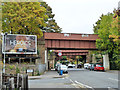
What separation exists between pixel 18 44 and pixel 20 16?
15.9ft

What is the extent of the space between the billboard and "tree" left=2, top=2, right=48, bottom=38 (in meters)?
2.48

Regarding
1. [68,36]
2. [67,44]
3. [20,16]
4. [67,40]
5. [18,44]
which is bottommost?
[18,44]

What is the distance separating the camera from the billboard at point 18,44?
3484cm

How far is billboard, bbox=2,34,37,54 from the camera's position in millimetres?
34844

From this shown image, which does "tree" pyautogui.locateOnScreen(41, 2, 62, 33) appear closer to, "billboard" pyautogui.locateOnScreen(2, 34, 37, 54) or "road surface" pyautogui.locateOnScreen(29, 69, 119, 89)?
"billboard" pyautogui.locateOnScreen(2, 34, 37, 54)

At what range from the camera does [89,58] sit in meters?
79.0

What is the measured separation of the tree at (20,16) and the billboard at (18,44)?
8.14ft

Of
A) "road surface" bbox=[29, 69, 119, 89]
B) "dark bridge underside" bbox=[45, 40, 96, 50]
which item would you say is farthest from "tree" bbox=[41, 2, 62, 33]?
"road surface" bbox=[29, 69, 119, 89]

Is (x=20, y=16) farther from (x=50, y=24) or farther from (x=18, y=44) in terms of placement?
(x=50, y=24)

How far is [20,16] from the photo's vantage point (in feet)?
119

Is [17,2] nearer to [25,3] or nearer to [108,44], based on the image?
[25,3]

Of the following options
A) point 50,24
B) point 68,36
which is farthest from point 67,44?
point 50,24

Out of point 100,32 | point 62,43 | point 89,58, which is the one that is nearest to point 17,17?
point 62,43

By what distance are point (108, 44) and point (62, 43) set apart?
986cm
